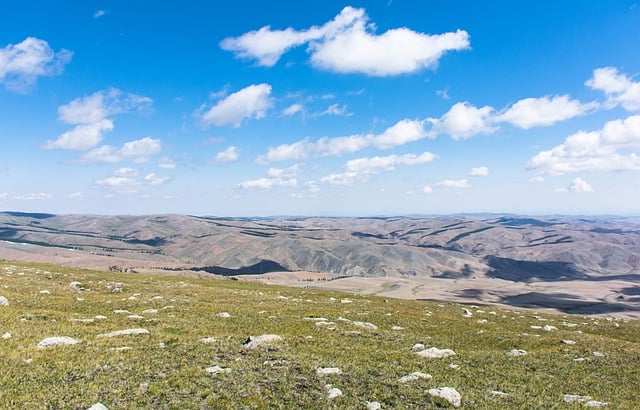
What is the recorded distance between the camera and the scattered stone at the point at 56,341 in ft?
67.8

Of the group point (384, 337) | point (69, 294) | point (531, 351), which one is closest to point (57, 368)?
point (384, 337)

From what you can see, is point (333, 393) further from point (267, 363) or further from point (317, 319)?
point (317, 319)

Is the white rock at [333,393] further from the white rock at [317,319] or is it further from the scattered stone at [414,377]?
the white rock at [317,319]

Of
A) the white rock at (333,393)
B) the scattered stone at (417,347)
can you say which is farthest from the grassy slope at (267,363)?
the scattered stone at (417,347)

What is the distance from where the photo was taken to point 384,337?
29.9 meters

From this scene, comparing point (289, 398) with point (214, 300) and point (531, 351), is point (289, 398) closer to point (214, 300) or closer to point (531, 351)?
point (531, 351)

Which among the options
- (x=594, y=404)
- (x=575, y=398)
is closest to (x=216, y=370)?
(x=575, y=398)

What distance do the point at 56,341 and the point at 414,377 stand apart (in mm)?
19065

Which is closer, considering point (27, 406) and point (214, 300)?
point (27, 406)

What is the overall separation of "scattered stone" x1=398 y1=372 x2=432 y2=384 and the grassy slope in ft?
1.49

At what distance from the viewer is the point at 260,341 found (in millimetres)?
24234

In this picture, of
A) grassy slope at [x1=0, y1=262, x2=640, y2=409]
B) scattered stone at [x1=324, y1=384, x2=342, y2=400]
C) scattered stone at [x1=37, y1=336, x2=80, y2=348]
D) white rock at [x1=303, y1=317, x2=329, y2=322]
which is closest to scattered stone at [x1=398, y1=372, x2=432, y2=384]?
grassy slope at [x1=0, y1=262, x2=640, y2=409]

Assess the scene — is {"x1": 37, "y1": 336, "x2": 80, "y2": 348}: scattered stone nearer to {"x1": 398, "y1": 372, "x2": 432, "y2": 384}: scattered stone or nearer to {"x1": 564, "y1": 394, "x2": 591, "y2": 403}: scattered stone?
{"x1": 398, "y1": 372, "x2": 432, "y2": 384}: scattered stone

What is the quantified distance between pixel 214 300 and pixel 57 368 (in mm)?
27626
